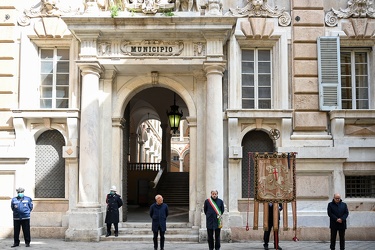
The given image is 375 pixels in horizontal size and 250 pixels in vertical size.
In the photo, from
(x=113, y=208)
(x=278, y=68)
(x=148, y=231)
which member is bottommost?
(x=148, y=231)

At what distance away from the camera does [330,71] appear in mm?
17156

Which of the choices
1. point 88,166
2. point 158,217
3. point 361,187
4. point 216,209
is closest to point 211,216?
point 216,209

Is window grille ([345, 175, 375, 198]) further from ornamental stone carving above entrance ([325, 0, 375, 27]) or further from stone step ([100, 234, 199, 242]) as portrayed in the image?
stone step ([100, 234, 199, 242])

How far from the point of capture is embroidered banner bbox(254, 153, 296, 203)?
1412cm

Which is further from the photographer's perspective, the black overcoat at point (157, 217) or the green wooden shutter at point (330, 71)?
the green wooden shutter at point (330, 71)

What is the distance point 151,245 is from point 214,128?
12.9 ft

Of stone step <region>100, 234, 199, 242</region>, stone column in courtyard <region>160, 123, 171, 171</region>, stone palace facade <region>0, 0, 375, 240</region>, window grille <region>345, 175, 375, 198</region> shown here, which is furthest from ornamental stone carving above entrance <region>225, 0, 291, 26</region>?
stone column in courtyard <region>160, 123, 171, 171</region>

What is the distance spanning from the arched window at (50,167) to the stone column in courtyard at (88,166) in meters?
1.15

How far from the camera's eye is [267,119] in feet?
55.9

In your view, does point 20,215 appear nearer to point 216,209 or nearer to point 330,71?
point 216,209

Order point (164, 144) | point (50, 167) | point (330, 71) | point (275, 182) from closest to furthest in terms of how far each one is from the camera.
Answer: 1. point (275, 182)
2. point (330, 71)
3. point (50, 167)
4. point (164, 144)

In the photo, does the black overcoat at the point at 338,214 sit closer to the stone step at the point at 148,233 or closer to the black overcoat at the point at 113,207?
the stone step at the point at 148,233

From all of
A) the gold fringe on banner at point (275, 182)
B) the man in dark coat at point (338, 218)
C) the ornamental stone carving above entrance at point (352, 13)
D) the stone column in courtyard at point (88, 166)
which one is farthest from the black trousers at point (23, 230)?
the ornamental stone carving above entrance at point (352, 13)

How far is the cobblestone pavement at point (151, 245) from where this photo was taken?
48.3 ft
